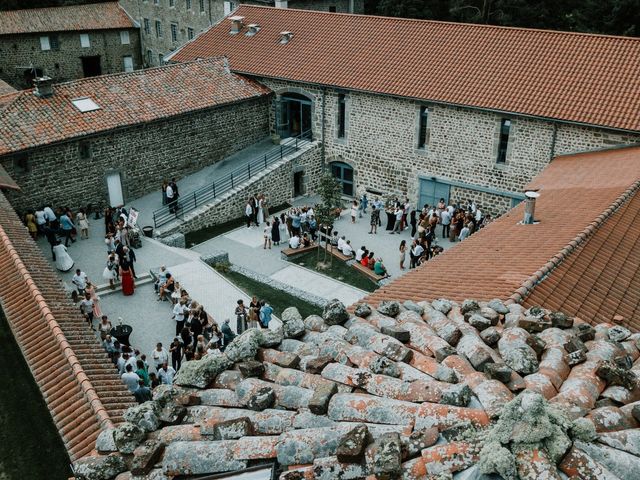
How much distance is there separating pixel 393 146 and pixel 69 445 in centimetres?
2113

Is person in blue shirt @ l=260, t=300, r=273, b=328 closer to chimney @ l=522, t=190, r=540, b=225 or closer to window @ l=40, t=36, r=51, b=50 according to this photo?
chimney @ l=522, t=190, r=540, b=225

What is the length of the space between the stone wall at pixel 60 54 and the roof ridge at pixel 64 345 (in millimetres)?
34324

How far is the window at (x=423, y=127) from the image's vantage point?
26.2 metres

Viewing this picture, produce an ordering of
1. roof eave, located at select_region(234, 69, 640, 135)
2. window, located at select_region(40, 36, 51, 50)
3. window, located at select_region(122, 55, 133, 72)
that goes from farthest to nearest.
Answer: window, located at select_region(122, 55, 133, 72) → window, located at select_region(40, 36, 51, 50) → roof eave, located at select_region(234, 69, 640, 135)

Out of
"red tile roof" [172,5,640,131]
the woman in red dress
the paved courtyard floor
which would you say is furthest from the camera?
"red tile roof" [172,5,640,131]

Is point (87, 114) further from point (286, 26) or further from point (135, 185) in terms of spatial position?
point (286, 26)

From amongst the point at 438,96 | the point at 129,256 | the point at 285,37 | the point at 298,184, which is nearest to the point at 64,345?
the point at 129,256

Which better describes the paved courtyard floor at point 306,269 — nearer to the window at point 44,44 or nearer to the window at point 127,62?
the window at point 44,44

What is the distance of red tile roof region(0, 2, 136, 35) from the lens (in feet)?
142

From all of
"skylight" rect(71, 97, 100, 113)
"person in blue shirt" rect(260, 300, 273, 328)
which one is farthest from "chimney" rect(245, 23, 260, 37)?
"person in blue shirt" rect(260, 300, 273, 328)

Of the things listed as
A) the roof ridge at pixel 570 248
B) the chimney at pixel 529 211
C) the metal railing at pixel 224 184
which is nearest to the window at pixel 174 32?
the metal railing at pixel 224 184

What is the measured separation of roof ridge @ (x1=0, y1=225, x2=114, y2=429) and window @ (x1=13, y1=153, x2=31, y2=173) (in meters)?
8.25

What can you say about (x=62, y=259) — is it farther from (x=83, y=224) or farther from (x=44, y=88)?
(x=44, y=88)

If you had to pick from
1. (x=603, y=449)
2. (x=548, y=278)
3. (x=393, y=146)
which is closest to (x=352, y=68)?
(x=393, y=146)
